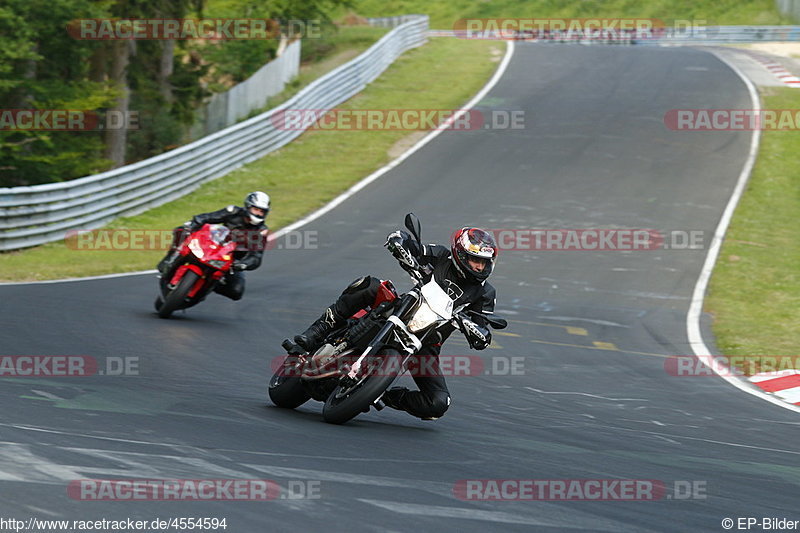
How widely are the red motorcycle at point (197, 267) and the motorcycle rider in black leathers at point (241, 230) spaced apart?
92 mm

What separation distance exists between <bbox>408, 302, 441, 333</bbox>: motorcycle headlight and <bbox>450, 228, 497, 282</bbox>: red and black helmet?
502mm

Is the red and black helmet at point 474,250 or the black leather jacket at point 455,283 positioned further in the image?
the black leather jacket at point 455,283

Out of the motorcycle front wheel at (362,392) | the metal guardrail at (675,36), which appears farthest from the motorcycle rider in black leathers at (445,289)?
the metal guardrail at (675,36)

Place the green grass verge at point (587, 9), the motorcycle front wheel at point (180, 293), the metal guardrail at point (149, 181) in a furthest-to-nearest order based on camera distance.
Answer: the green grass verge at point (587, 9) < the metal guardrail at point (149, 181) < the motorcycle front wheel at point (180, 293)

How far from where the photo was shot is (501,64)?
39281 mm

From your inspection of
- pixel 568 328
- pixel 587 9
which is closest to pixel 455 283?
pixel 568 328

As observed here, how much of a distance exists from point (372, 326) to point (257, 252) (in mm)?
5277

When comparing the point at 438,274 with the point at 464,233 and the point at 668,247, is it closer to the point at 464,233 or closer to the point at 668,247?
the point at 464,233

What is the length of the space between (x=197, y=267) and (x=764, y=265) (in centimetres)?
1162

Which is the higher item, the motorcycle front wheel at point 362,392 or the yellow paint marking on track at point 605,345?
the motorcycle front wheel at point 362,392

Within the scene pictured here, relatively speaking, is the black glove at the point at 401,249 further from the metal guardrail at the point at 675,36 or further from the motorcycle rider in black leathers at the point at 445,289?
the metal guardrail at the point at 675,36

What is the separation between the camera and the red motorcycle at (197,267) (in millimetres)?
12250

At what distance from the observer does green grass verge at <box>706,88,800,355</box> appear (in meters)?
14.7

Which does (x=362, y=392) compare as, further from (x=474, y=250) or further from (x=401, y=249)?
(x=474, y=250)
